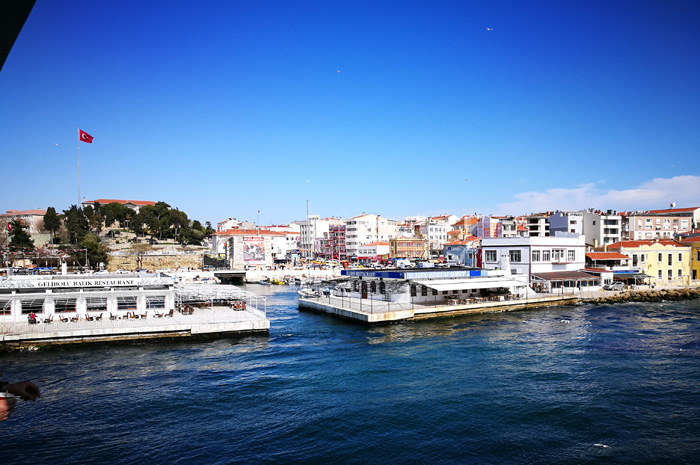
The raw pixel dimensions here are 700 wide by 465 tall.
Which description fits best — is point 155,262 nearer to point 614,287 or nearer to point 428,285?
point 428,285

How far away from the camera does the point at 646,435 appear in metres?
12.2

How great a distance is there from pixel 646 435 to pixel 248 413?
10.9 metres

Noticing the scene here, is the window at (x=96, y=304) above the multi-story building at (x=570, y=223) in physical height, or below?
below

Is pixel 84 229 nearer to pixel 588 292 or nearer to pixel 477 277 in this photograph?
pixel 477 277

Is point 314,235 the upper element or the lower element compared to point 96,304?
upper

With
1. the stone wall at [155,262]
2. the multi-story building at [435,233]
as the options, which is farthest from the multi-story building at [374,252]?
the stone wall at [155,262]

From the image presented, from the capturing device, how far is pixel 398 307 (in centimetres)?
2978

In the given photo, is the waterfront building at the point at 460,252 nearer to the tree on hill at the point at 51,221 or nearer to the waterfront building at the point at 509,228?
the waterfront building at the point at 509,228

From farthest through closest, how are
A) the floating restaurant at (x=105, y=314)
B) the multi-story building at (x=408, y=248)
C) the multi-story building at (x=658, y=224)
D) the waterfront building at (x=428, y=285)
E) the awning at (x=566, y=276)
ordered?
the multi-story building at (x=408, y=248), the multi-story building at (x=658, y=224), the awning at (x=566, y=276), the waterfront building at (x=428, y=285), the floating restaurant at (x=105, y=314)

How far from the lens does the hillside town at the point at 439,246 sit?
41969mm

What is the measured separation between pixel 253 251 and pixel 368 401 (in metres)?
62.0

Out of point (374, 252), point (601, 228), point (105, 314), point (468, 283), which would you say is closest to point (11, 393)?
point (105, 314)

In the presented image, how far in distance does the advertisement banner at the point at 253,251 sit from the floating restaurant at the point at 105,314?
46.4 metres

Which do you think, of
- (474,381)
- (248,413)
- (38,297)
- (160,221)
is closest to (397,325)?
(474,381)
